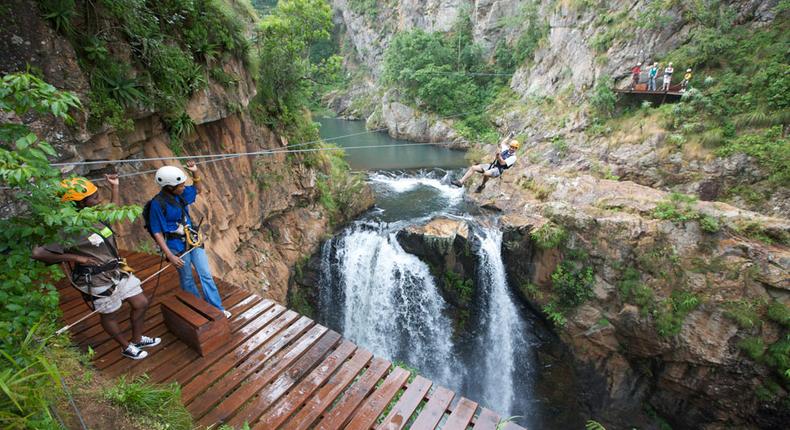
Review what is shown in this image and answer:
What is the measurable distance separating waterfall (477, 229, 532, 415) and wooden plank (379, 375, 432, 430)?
27.4 feet

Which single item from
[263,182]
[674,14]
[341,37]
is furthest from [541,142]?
[341,37]

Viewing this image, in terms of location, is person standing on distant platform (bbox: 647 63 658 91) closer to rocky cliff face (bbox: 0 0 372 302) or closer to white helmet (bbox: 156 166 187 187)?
rocky cliff face (bbox: 0 0 372 302)

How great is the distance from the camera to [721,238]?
9.38 metres

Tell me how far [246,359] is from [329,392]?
3.31 feet

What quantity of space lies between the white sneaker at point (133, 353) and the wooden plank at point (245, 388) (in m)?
0.90

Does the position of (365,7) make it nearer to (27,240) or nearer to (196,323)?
(196,323)

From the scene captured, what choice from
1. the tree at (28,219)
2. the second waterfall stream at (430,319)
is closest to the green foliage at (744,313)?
the second waterfall stream at (430,319)

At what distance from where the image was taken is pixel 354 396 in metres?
3.48

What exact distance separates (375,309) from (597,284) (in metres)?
6.82

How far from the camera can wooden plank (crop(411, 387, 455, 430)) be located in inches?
129

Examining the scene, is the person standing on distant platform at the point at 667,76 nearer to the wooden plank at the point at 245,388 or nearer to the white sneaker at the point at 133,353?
the wooden plank at the point at 245,388

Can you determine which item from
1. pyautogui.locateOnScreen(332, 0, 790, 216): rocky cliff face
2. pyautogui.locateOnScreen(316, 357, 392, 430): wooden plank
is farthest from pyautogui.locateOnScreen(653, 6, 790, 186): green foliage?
pyautogui.locateOnScreen(316, 357, 392, 430): wooden plank

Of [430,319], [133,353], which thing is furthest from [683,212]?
[133,353]

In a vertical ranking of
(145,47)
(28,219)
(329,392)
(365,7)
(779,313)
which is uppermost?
(365,7)
